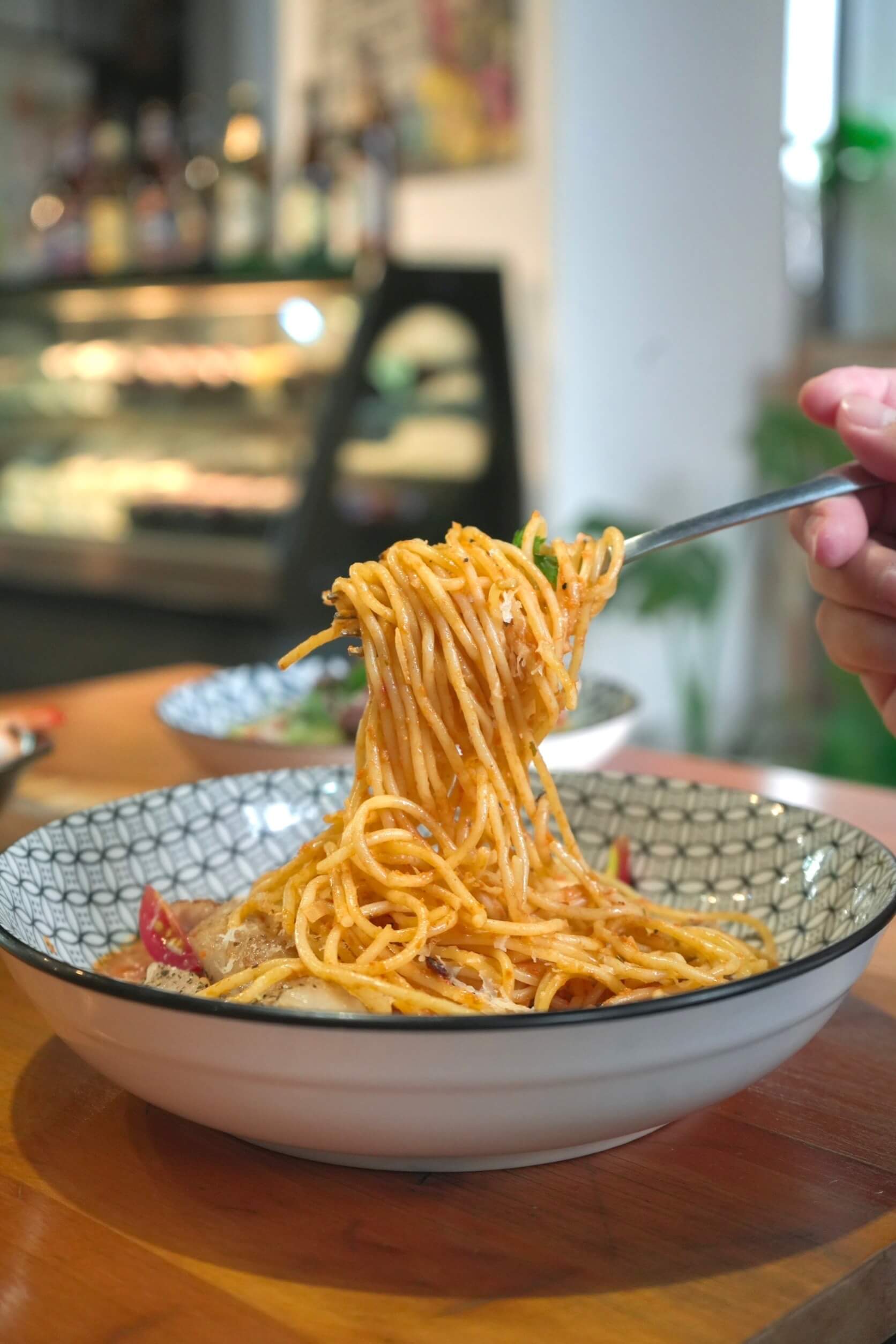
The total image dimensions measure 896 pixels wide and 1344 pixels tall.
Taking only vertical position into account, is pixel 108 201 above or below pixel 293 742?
above

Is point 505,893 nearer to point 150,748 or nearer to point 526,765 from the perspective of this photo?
point 526,765

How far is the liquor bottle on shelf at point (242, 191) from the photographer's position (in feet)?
14.3

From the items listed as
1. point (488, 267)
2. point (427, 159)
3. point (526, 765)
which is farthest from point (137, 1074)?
point (427, 159)

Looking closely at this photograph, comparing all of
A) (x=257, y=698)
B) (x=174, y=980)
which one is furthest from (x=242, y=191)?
(x=174, y=980)

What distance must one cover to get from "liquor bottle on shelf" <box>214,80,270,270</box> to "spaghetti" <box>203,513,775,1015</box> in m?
3.44

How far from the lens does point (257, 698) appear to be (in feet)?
5.83

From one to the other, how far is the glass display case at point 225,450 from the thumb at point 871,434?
8.12ft

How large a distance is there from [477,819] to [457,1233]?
0.35 metres

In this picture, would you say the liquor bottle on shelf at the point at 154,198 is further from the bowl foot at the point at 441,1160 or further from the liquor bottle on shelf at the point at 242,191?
the bowl foot at the point at 441,1160

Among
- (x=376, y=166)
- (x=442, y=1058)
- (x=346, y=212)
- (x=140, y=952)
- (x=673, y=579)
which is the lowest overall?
(x=673, y=579)

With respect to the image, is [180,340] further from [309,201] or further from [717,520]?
[717,520]

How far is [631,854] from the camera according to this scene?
114 cm

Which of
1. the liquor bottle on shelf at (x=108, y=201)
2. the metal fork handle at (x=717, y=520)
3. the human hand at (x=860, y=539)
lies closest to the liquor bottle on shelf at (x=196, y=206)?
the liquor bottle on shelf at (x=108, y=201)

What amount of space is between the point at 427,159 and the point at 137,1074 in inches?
152
